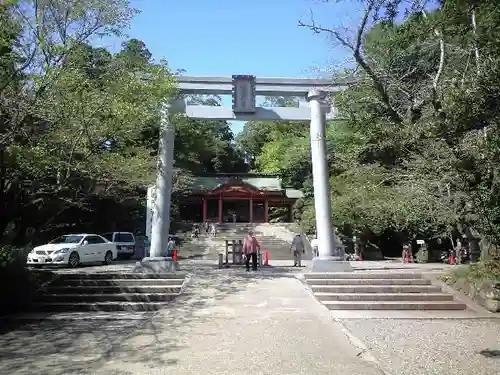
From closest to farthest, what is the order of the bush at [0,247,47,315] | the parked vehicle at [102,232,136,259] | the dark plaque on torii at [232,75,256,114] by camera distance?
1. the bush at [0,247,47,315]
2. the dark plaque on torii at [232,75,256,114]
3. the parked vehicle at [102,232,136,259]

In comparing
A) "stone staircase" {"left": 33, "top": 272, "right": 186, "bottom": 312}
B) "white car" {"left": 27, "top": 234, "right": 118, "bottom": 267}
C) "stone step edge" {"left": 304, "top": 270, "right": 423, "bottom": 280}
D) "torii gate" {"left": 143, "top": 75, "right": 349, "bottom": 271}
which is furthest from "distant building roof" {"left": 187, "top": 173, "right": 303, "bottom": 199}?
"stone step edge" {"left": 304, "top": 270, "right": 423, "bottom": 280}

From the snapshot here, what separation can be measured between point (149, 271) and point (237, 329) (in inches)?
270

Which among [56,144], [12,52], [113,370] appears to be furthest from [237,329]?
[12,52]

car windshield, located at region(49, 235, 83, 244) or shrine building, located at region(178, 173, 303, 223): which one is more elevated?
shrine building, located at region(178, 173, 303, 223)

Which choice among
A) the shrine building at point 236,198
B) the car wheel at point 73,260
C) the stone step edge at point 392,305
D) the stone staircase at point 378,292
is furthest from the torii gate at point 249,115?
the shrine building at point 236,198

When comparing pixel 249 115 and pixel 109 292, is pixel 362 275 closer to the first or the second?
pixel 249 115

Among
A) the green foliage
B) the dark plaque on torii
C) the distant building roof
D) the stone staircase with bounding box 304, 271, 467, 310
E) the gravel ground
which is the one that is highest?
the distant building roof

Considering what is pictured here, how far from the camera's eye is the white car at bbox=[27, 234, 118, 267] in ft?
63.7

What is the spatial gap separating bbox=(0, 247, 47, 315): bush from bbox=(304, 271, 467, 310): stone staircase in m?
6.92

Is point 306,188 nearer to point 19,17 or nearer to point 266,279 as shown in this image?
point 266,279

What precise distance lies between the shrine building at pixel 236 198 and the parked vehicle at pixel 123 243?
49.0ft

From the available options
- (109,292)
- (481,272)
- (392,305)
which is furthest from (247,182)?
(392,305)

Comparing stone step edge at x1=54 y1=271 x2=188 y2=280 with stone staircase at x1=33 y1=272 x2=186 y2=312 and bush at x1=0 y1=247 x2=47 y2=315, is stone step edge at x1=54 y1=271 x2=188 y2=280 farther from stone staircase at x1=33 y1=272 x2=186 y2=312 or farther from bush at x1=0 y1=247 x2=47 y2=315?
bush at x1=0 y1=247 x2=47 y2=315

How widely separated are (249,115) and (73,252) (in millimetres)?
9815
